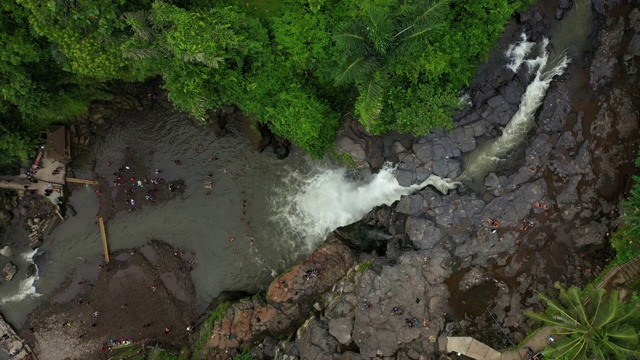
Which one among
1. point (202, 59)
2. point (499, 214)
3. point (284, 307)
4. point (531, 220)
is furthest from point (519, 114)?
point (284, 307)

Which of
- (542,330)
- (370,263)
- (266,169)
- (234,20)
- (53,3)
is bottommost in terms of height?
(542,330)

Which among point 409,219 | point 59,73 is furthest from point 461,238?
point 59,73

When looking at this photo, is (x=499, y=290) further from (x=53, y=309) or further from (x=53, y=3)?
(x=53, y=309)

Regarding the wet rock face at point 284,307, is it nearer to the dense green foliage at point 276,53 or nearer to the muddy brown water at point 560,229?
the muddy brown water at point 560,229

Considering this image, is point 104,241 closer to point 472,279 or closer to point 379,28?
point 379,28

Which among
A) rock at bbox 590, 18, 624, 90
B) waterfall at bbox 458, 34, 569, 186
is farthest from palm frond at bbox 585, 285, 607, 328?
rock at bbox 590, 18, 624, 90

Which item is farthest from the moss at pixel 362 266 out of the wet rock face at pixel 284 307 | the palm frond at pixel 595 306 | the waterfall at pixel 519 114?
the palm frond at pixel 595 306

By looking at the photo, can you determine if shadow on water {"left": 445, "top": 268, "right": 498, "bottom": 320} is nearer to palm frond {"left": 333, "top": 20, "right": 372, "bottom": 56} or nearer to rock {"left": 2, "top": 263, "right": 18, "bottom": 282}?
palm frond {"left": 333, "top": 20, "right": 372, "bottom": 56}
